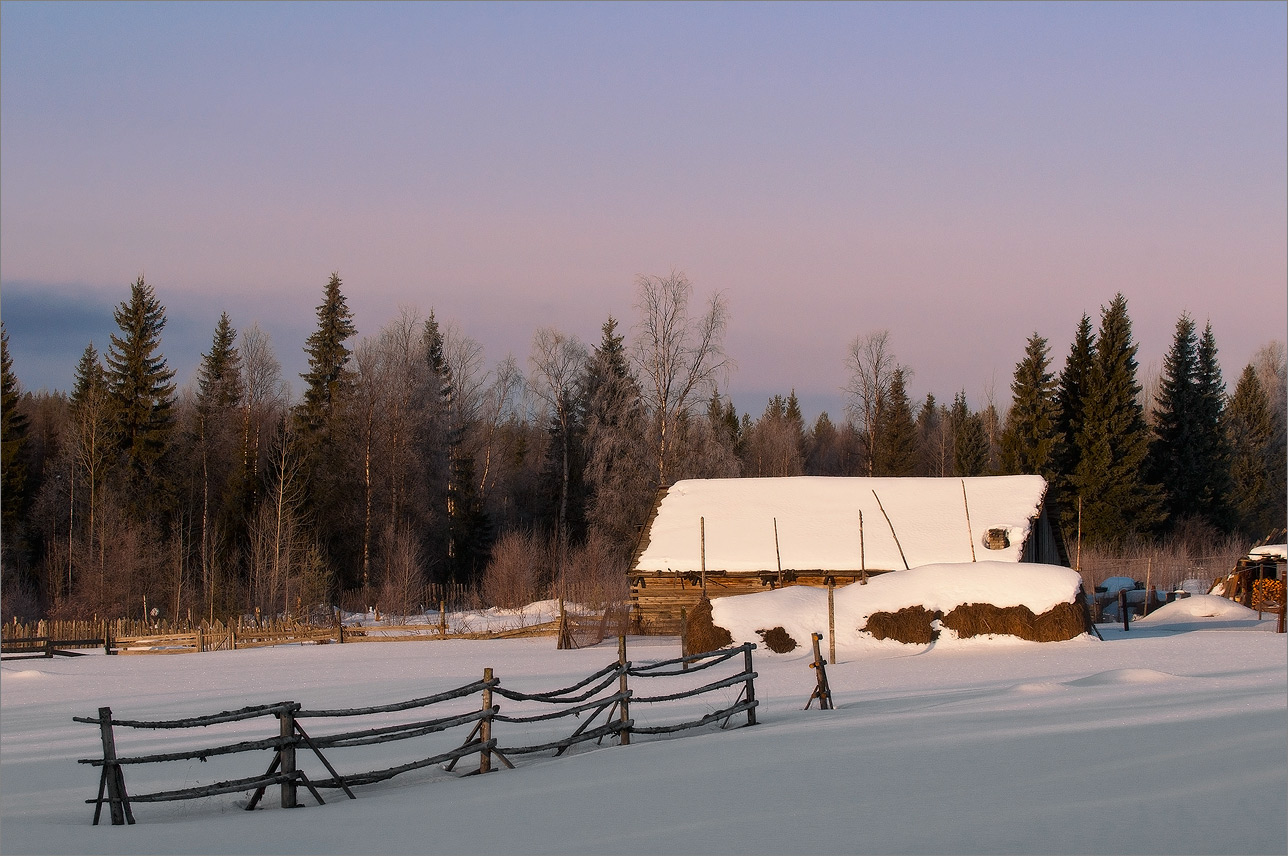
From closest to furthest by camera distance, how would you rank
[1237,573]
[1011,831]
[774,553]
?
[1011,831] → [774,553] → [1237,573]

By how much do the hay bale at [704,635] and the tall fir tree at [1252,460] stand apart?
43045 mm

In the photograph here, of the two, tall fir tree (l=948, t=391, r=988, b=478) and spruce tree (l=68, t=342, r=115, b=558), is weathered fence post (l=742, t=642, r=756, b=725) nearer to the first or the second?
spruce tree (l=68, t=342, r=115, b=558)

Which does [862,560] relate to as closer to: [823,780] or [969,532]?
[969,532]

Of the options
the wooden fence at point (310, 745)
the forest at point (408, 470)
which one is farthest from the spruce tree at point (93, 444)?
the wooden fence at point (310, 745)

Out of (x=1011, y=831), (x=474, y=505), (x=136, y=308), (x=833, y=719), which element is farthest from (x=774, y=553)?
(x=136, y=308)

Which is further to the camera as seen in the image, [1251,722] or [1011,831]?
[1251,722]

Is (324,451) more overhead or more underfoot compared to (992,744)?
more overhead

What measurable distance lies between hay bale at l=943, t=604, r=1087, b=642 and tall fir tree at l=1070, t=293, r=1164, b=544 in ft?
97.2

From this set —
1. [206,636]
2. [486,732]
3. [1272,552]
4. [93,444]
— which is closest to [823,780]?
[486,732]

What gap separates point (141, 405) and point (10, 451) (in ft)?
21.5

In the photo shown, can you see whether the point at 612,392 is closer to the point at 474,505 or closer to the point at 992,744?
the point at 474,505

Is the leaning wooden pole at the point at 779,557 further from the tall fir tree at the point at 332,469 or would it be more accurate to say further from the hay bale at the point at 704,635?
the tall fir tree at the point at 332,469

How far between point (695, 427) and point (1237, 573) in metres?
21.9

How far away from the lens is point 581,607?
129 feet
